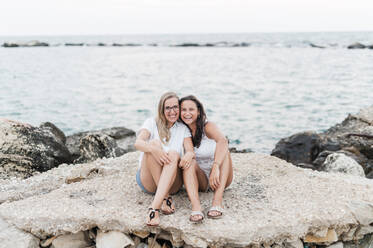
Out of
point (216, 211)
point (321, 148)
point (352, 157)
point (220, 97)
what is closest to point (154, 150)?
point (216, 211)

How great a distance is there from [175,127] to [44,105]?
55.8 ft

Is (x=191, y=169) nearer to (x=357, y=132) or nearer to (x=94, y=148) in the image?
(x=94, y=148)

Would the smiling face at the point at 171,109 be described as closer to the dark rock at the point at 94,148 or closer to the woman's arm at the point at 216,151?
the woman's arm at the point at 216,151

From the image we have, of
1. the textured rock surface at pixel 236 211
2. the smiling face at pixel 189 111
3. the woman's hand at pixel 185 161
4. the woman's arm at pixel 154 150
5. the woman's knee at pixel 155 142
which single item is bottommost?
the textured rock surface at pixel 236 211

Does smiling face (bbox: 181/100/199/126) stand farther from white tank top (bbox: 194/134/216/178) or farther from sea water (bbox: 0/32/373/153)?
sea water (bbox: 0/32/373/153)

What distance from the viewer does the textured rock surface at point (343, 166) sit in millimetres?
7066

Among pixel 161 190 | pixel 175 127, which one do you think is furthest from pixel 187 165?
pixel 175 127

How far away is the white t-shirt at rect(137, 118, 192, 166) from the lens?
16.6 ft

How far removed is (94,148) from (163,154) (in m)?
4.40

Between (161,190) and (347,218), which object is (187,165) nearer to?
(161,190)

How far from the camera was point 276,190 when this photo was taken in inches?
213

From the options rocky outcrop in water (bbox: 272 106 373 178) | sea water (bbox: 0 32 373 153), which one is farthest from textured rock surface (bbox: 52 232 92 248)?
sea water (bbox: 0 32 373 153)

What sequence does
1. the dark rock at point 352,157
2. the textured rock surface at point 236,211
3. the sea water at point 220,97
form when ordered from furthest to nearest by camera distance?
the sea water at point 220,97 → the dark rock at point 352,157 → the textured rock surface at point 236,211

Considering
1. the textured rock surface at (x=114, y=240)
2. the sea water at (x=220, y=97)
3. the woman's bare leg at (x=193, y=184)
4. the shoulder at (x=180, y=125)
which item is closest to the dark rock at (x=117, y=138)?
the sea water at (x=220, y=97)
